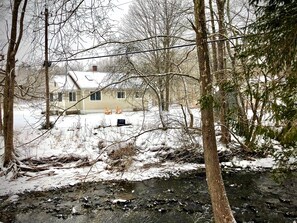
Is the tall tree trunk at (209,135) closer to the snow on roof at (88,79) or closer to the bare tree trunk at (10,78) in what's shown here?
the bare tree trunk at (10,78)

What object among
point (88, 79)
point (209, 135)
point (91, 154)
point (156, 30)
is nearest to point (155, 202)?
point (209, 135)

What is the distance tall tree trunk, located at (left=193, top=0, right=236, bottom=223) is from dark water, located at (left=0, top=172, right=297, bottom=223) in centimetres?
173

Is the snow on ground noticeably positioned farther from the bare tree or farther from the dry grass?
the bare tree

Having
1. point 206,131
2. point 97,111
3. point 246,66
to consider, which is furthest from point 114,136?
point 97,111

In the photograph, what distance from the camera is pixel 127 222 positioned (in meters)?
6.66

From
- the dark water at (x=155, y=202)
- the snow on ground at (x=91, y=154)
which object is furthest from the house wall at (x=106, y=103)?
the dark water at (x=155, y=202)

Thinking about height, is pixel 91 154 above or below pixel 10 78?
below

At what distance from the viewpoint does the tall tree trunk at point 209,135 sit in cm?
501

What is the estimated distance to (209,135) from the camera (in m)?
5.21

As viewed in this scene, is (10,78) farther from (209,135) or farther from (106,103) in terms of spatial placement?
(106,103)

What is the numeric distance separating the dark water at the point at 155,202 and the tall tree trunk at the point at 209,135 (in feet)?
5.67

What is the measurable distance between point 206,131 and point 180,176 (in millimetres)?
5779

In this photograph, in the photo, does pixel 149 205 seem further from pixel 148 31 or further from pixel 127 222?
pixel 148 31

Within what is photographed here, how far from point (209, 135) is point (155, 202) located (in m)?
3.68
